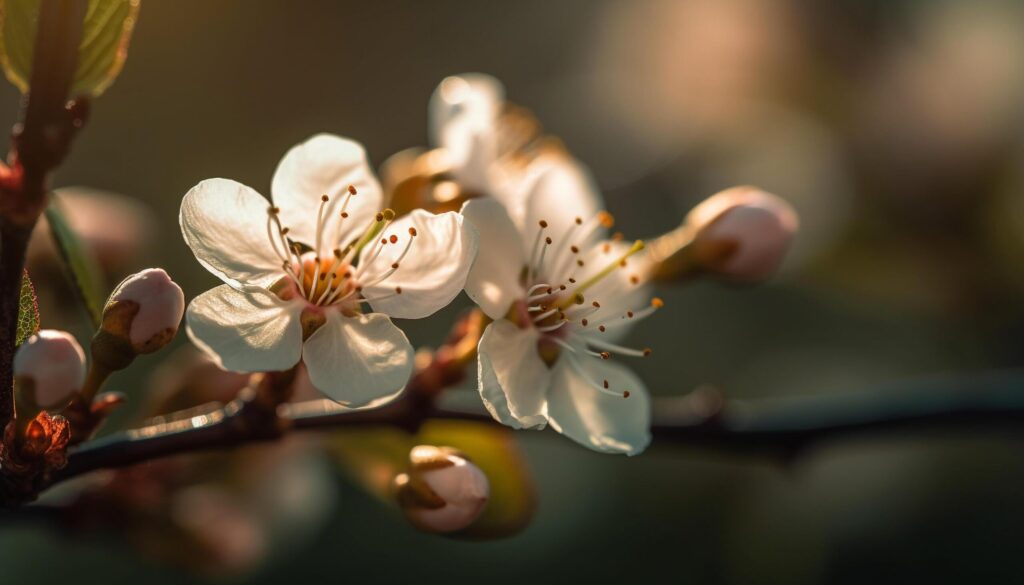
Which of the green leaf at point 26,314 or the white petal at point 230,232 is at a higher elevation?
the white petal at point 230,232

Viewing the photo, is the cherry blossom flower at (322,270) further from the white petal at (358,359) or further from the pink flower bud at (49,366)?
the pink flower bud at (49,366)

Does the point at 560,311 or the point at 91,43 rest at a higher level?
the point at 560,311

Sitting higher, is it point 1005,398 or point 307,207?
point 1005,398

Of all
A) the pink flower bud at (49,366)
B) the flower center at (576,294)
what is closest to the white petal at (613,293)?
the flower center at (576,294)

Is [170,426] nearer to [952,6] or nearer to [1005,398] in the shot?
[1005,398]

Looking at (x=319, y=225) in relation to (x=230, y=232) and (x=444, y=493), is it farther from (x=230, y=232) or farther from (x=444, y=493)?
Answer: (x=444, y=493)

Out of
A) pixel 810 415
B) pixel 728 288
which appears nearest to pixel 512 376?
pixel 810 415

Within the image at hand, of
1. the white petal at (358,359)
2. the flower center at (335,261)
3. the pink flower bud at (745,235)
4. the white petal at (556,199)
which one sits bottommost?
the white petal at (358,359)

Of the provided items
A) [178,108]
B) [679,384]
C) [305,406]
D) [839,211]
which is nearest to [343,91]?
[178,108]
